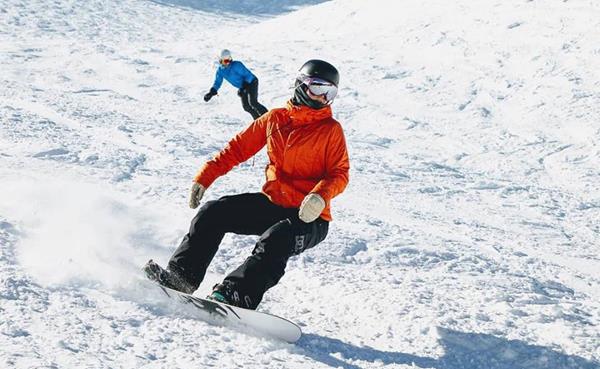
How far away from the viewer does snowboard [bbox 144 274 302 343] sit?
371 centimetres

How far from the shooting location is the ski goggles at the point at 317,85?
420cm

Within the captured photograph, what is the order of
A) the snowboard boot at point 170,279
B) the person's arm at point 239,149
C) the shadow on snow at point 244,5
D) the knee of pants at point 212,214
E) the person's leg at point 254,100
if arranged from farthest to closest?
the shadow on snow at point 244,5
the person's leg at point 254,100
the person's arm at point 239,149
the knee of pants at point 212,214
the snowboard boot at point 170,279

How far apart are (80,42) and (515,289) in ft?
50.1

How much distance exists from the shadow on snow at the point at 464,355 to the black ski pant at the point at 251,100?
23.5 feet

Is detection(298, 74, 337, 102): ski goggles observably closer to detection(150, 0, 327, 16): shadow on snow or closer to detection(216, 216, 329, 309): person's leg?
detection(216, 216, 329, 309): person's leg

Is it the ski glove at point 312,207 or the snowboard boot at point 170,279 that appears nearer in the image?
the ski glove at point 312,207

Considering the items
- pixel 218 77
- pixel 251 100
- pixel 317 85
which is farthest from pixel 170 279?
pixel 218 77

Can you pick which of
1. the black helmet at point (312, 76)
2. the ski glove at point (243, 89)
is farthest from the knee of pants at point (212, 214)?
the ski glove at point (243, 89)

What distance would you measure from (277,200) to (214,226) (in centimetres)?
44

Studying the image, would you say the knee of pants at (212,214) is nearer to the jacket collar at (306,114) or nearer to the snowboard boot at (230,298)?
the snowboard boot at (230,298)

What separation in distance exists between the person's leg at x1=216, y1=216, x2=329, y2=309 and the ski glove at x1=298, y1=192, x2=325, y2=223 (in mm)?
204

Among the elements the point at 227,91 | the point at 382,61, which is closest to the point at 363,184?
the point at 227,91

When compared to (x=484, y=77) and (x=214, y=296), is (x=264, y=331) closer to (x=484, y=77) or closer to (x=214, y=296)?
(x=214, y=296)

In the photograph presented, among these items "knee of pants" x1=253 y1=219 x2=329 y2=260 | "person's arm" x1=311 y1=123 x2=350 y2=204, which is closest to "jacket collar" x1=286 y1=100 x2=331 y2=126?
"person's arm" x1=311 y1=123 x2=350 y2=204
